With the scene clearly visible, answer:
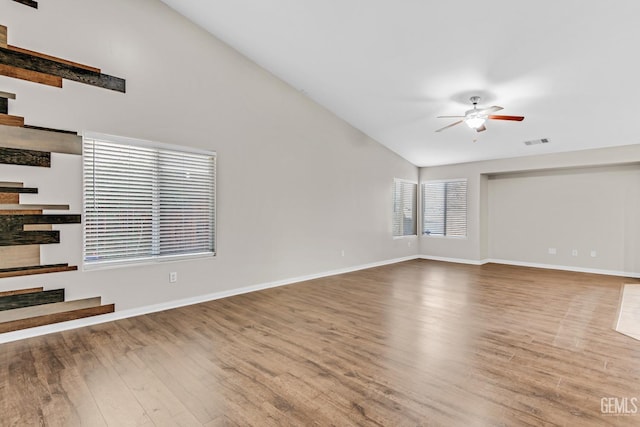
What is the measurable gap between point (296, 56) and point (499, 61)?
273cm

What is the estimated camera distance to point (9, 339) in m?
3.10

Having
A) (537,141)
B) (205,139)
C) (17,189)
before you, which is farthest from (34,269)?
(537,141)

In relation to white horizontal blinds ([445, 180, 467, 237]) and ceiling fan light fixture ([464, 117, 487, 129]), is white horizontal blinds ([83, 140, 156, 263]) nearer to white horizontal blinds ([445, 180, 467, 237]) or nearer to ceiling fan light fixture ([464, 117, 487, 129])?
ceiling fan light fixture ([464, 117, 487, 129])

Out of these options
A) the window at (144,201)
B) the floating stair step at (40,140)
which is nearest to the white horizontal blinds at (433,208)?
the window at (144,201)

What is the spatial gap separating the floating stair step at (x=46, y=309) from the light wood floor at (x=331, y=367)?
0.87ft

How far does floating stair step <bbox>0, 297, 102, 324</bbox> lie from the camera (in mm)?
3123

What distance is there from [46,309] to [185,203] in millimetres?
1860

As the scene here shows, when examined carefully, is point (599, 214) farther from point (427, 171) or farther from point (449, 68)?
point (449, 68)

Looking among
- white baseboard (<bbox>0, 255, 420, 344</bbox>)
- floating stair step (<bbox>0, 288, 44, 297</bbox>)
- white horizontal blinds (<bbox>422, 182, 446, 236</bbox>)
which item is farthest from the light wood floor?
white horizontal blinds (<bbox>422, 182, 446, 236</bbox>)

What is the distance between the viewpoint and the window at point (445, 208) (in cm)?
820

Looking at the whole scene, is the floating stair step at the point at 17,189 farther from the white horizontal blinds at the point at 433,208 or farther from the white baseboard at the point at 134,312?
the white horizontal blinds at the point at 433,208

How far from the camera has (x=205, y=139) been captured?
4.53 meters

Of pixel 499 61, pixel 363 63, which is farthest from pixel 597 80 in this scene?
pixel 363 63

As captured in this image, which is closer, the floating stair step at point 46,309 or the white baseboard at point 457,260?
the floating stair step at point 46,309
